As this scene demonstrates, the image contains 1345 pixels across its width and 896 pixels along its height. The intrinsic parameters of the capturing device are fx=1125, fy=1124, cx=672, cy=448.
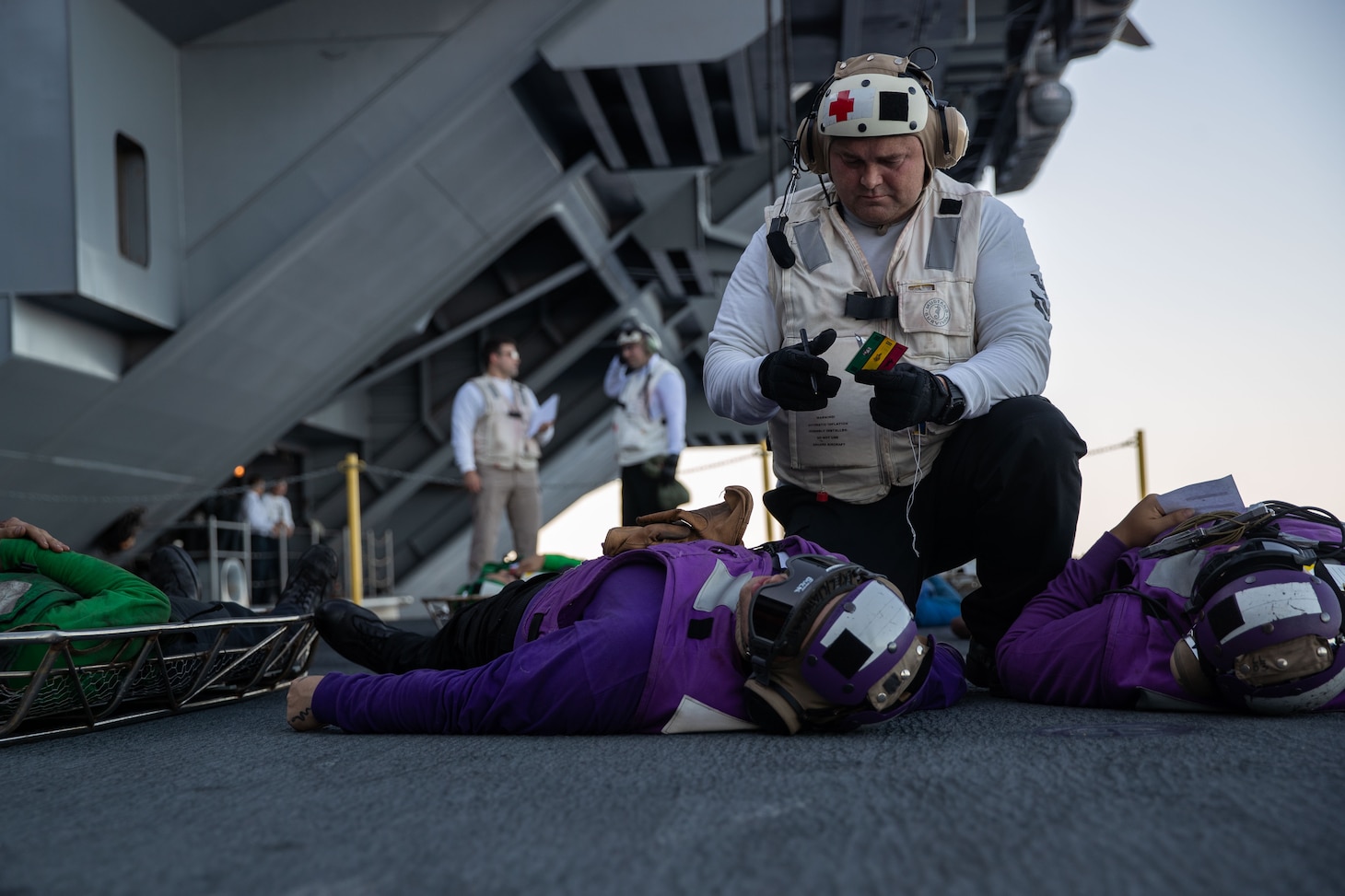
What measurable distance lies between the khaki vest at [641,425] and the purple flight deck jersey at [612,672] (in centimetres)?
493

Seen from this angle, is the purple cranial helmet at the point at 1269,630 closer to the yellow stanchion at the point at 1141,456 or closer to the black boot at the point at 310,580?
the black boot at the point at 310,580

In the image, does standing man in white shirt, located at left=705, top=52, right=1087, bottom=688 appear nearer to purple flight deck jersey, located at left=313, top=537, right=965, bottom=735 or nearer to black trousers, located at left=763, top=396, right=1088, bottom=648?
black trousers, located at left=763, top=396, right=1088, bottom=648

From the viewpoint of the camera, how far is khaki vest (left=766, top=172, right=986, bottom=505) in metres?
2.80

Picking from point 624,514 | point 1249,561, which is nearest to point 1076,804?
point 1249,561

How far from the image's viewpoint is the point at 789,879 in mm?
1082

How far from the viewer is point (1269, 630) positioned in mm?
1949

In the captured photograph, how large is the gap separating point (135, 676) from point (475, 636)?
0.74 m

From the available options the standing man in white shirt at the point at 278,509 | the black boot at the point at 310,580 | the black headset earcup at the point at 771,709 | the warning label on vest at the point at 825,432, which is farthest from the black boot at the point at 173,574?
the standing man in white shirt at the point at 278,509

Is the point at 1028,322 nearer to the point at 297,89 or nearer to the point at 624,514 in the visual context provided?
the point at 624,514

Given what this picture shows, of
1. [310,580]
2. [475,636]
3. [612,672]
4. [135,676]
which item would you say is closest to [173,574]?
[310,580]

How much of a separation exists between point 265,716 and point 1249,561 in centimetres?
213

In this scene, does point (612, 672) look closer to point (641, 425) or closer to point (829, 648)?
point (829, 648)

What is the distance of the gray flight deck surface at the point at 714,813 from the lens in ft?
3.64

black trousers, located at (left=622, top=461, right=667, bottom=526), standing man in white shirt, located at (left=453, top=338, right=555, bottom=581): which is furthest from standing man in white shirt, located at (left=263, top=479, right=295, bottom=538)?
black trousers, located at (left=622, top=461, right=667, bottom=526)
